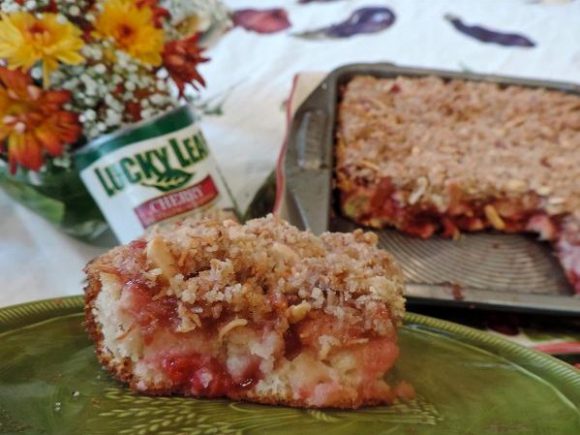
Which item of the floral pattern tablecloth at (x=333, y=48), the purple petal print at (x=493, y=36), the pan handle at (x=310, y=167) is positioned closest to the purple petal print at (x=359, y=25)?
the floral pattern tablecloth at (x=333, y=48)

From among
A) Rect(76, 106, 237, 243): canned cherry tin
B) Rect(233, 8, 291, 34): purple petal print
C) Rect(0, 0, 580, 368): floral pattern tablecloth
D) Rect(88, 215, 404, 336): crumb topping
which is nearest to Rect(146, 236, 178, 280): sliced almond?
Rect(88, 215, 404, 336): crumb topping

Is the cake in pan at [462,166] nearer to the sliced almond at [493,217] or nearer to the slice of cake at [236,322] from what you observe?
the sliced almond at [493,217]

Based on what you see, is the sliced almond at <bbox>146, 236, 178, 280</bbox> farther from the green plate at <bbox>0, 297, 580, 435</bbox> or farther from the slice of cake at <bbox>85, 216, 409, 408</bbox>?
the green plate at <bbox>0, 297, 580, 435</bbox>

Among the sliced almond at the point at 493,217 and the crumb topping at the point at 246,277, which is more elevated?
the crumb topping at the point at 246,277

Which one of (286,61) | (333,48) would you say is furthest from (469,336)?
(333,48)

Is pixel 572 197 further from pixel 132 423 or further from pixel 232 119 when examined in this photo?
pixel 132 423

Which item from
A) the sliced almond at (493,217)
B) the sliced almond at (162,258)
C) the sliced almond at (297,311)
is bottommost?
the sliced almond at (493,217)

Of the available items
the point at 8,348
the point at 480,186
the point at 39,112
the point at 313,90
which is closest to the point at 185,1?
the point at 313,90
